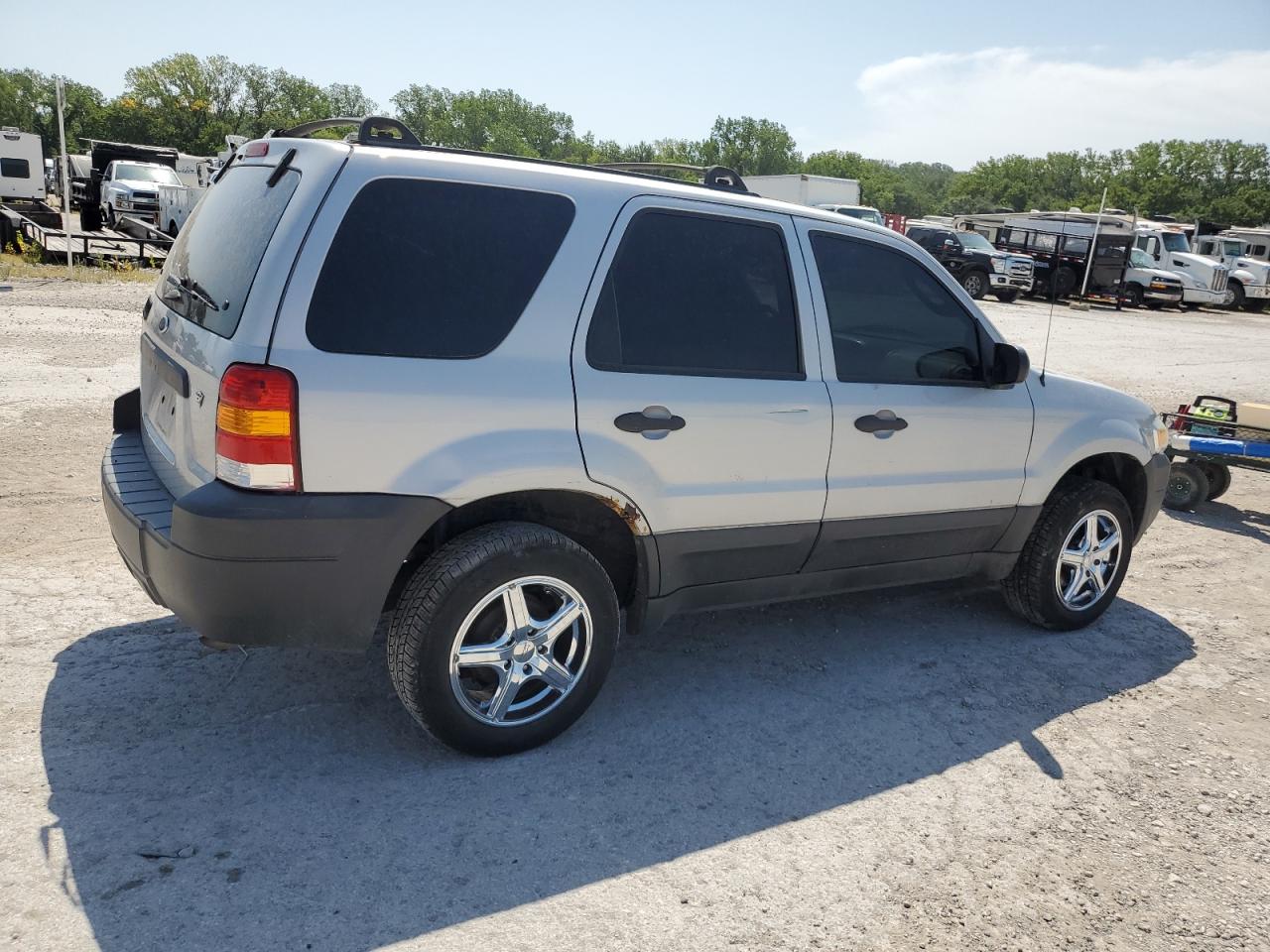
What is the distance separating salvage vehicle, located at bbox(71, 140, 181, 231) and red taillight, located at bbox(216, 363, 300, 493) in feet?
82.6

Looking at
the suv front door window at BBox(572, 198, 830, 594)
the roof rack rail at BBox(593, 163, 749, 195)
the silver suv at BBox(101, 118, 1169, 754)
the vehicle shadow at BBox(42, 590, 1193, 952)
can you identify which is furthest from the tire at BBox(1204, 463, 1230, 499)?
the roof rack rail at BBox(593, 163, 749, 195)

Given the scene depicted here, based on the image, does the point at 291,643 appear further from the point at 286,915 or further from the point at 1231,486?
the point at 1231,486

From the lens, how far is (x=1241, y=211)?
86.4 meters

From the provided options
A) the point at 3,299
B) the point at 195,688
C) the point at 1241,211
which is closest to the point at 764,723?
the point at 195,688

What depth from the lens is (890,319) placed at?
4000mm

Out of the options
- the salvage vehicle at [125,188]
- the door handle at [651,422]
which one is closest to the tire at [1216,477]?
the door handle at [651,422]

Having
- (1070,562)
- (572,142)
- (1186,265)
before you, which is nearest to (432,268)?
(1070,562)

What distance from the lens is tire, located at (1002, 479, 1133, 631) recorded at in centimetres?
452

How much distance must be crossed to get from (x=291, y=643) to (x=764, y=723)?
1752mm

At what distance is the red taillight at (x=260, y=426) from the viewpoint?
2.68 metres

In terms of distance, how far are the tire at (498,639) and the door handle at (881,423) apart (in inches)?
48.0

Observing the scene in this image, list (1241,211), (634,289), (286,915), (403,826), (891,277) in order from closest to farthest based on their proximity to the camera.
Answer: (286,915) → (403,826) → (634,289) → (891,277) → (1241,211)

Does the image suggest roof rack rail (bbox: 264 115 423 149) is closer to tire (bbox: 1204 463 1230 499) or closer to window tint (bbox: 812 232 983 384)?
window tint (bbox: 812 232 983 384)

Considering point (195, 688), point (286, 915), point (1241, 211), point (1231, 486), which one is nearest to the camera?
point (286, 915)
